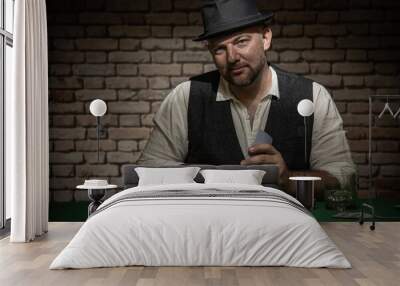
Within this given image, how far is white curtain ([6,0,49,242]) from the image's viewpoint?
17.6 feet

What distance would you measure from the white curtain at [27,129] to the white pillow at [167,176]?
3.25 ft

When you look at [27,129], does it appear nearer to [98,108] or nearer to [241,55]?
[98,108]

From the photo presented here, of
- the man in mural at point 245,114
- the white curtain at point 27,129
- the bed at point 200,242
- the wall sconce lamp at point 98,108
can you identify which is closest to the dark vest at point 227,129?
the man in mural at point 245,114

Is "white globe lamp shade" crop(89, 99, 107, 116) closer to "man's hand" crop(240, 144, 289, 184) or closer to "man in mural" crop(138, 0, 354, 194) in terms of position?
"man in mural" crop(138, 0, 354, 194)

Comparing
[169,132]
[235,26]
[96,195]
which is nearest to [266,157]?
[169,132]

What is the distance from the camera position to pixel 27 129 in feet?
17.8

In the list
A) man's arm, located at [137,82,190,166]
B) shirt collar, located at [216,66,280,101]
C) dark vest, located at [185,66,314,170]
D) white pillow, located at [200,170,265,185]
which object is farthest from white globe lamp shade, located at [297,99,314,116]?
man's arm, located at [137,82,190,166]

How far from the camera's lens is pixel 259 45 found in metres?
6.65

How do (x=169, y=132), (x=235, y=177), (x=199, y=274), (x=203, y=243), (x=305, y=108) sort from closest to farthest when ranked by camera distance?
1. (x=199, y=274)
2. (x=203, y=243)
3. (x=235, y=177)
4. (x=305, y=108)
5. (x=169, y=132)

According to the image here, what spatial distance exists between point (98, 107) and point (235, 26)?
1.65m

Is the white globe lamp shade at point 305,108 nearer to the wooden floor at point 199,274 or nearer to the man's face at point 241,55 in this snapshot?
the man's face at point 241,55

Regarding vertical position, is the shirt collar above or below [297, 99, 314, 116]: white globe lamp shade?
above

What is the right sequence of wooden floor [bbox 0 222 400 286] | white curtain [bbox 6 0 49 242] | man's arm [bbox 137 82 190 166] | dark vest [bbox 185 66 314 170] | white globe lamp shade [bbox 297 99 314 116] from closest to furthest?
wooden floor [bbox 0 222 400 286]
white curtain [bbox 6 0 49 242]
white globe lamp shade [bbox 297 99 314 116]
dark vest [bbox 185 66 314 170]
man's arm [bbox 137 82 190 166]

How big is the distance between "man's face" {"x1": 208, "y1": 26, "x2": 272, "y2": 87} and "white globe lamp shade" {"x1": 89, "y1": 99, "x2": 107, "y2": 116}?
1.28m
